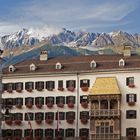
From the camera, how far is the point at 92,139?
96.9 m

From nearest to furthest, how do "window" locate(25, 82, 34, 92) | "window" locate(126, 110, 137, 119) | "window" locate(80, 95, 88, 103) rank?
1. "window" locate(126, 110, 137, 119)
2. "window" locate(80, 95, 88, 103)
3. "window" locate(25, 82, 34, 92)

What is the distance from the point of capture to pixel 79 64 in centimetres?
10469

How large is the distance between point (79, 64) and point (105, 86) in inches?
339

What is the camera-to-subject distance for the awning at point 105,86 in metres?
97.2

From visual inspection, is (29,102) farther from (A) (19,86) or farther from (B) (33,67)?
(B) (33,67)

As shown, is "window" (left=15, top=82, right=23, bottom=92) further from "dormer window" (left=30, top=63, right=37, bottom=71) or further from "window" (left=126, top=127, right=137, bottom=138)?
"window" (left=126, top=127, right=137, bottom=138)

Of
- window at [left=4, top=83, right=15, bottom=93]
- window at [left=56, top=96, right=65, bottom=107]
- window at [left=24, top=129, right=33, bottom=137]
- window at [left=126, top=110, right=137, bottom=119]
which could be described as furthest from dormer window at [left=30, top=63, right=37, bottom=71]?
window at [left=126, top=110, right=137, bottom=119]

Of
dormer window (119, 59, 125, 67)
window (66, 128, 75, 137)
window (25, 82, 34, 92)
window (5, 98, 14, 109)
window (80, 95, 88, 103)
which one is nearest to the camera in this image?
window (66, 128, 75, 137)

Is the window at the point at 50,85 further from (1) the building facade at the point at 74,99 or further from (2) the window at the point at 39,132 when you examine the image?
(2) the window at the point at 39,132

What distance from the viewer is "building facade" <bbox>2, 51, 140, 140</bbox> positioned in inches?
3804

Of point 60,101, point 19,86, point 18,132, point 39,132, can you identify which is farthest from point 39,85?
point 18,132

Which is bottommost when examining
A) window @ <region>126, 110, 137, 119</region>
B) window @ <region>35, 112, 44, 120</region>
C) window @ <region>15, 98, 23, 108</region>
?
window @ <region>35, 112, 44, 120</region>

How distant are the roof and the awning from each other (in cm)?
196

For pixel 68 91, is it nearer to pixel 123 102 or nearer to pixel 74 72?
pixel 74 72
